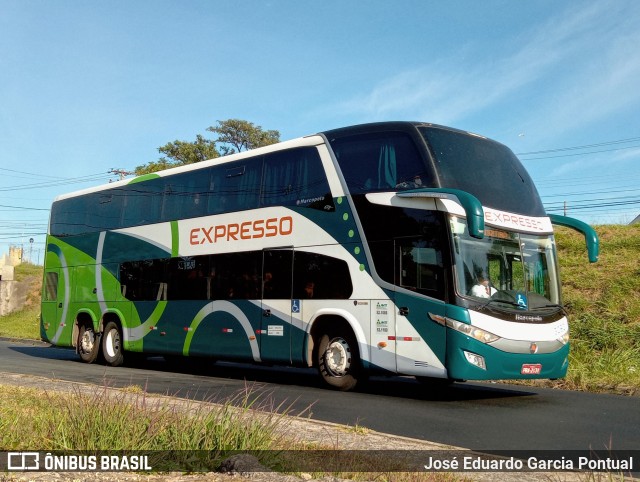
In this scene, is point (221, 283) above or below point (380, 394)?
above

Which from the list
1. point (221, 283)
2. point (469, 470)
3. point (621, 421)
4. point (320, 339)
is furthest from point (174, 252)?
point (469, 470)

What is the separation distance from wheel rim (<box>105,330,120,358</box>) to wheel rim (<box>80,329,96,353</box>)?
636 mm

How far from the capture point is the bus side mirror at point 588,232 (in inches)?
503

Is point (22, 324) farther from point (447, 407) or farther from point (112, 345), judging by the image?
point (447, 407)

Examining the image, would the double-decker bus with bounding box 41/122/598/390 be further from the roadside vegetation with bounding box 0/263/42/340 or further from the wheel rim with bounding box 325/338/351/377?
the roadside vegetation with bounding box 0/263/42/340

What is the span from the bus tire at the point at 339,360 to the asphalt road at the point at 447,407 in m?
0.25

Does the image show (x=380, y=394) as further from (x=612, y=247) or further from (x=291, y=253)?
(x=612, y=247)

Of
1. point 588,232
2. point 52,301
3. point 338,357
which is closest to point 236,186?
point 338,357

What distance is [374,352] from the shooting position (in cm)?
1194

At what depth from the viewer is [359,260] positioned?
40.5ft

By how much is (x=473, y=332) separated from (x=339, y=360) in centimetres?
283

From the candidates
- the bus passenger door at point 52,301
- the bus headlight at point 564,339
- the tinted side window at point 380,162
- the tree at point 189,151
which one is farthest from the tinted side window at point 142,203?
the tree at point 189,151

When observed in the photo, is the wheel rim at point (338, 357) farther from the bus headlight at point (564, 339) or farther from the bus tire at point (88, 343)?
the bus tire at point (88, 343)

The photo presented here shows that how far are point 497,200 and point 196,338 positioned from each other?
7315 mm
